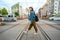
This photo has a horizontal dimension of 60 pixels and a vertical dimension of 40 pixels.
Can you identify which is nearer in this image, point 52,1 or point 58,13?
point 58,13

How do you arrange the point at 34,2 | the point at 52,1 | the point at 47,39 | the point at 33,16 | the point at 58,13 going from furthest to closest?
the point at 52,1 → the point at 58,13 → the point at 34,2 → the point at 33,16 → the point at 47,39

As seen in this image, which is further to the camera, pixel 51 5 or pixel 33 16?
pixel 51 5

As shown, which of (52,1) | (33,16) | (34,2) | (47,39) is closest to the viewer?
(47,39)

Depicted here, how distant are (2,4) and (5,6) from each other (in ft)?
0.94

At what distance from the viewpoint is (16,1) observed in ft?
53.4

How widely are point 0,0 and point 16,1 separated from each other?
1.25m

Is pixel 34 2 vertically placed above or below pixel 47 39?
above

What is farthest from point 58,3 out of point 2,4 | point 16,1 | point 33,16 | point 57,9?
point 33,16

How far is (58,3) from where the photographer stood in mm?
17109

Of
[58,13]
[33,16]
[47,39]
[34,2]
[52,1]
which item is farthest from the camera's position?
[52,1]

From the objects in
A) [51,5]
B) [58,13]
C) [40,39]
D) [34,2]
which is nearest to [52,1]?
[51,5]

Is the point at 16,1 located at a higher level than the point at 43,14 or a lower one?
higher

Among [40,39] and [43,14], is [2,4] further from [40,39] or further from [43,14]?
[40,39]

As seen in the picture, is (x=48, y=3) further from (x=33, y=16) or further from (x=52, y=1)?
(x=33, y=16)
